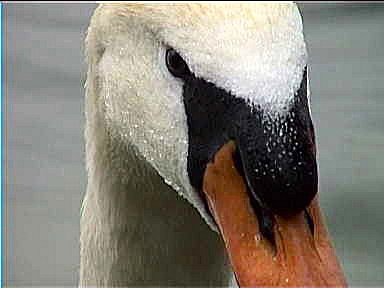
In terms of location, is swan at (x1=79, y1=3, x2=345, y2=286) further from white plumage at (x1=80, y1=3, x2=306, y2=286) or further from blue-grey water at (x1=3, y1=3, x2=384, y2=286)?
blue-grey water at (x1=3, y1=3, x2=384, y2=286)

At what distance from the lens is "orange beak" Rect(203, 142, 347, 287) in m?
0.90

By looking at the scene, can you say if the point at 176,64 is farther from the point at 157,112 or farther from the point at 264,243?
the point at 264,243

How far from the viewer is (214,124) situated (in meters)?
0.95

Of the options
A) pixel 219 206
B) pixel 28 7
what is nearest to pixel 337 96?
pixel 28 7

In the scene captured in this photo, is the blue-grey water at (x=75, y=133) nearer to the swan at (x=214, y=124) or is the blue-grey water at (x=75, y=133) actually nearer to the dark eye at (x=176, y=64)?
the swan at (x=214, y=124)

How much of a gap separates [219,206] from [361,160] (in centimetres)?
167

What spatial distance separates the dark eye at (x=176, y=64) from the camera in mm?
957

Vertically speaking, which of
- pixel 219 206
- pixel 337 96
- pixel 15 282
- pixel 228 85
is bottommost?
pixel 15 282

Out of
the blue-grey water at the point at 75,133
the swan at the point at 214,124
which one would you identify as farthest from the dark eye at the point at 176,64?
the blue-grey water at the point at 75,133

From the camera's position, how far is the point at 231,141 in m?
0.93

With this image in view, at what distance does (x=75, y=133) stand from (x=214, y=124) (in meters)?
1.80

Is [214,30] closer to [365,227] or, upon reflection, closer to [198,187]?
[198,187]

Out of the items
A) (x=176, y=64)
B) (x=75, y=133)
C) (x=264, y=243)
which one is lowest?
(x=75, y=133)

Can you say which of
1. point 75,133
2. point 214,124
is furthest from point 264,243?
point 75,133
